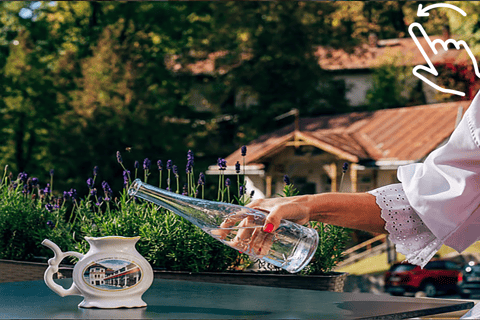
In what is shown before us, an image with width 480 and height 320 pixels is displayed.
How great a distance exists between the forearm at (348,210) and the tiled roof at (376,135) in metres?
16.3

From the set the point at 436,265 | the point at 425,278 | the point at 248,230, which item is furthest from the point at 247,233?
the point at 436,265

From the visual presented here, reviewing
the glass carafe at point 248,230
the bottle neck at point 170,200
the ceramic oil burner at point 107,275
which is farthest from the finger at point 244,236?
the ceramic oil burner at point 107,275

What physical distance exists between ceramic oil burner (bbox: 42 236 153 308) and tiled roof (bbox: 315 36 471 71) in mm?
20720

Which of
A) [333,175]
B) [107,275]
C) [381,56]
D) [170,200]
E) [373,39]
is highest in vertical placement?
[373,39]

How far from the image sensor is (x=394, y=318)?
6.07 ft

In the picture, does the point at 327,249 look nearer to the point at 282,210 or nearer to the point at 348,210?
the point at 348,210

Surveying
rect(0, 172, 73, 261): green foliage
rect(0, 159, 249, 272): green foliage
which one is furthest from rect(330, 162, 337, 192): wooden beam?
rect(0, 159, 249, 272): green foliage

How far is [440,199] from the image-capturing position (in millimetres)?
1717

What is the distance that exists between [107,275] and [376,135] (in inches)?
746

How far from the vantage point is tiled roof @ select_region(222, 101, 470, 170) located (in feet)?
61.5

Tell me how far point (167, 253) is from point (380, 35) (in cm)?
2954

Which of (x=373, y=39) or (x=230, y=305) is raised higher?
(x=373, y=39)

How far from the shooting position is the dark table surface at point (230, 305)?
1800 millimetres

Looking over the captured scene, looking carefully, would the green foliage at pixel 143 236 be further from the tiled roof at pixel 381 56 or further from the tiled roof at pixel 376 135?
the tiled roof at pixel 381 56
